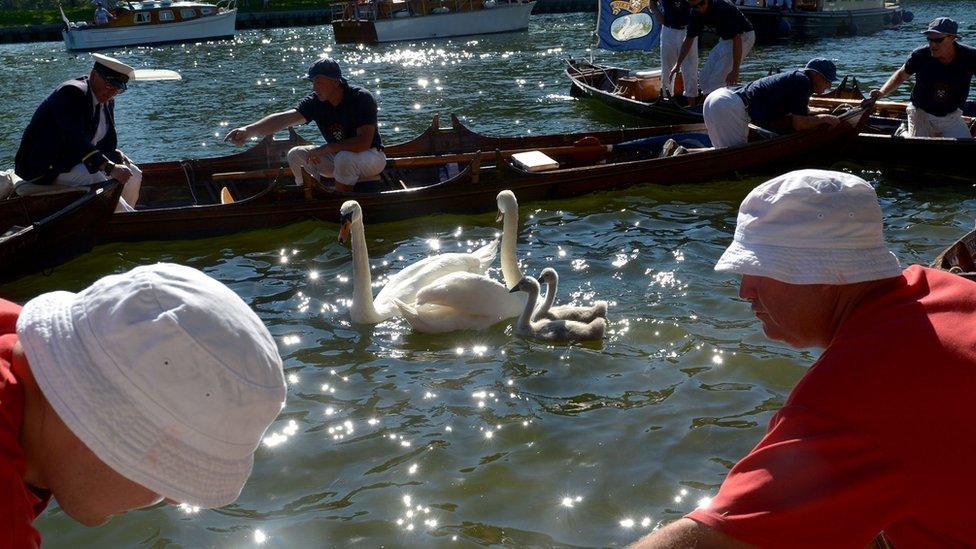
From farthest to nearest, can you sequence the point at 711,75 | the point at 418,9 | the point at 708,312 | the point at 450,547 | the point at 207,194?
the point at 418,9 → the point at 711,75 → the point at 207,194 → the point at 708,312 → the point at 450,547

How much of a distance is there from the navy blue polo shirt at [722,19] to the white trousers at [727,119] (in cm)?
294

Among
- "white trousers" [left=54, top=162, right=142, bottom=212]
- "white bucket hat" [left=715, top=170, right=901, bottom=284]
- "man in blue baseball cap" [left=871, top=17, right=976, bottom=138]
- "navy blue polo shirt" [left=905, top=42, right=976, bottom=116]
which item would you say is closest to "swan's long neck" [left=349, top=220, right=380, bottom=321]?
"white trousers" [left=54, top=162, right=142, bottom=212]

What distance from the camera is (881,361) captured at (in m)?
2.25

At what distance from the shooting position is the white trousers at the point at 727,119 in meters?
12.4

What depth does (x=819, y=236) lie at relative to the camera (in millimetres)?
Result: 2539

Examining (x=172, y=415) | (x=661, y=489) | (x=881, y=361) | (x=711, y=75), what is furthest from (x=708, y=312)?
(x=711, y=75)

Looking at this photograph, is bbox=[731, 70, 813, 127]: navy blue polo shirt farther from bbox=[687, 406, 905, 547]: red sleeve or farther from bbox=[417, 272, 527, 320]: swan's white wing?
bbox=[687, 406, 905, 547]: red sleeve

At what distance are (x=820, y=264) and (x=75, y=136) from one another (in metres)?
9.12

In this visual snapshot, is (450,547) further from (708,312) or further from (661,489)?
(708,312)

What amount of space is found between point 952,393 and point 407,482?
4178 millimetres

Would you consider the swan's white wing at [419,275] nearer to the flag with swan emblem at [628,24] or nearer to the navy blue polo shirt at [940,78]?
the navy blue polo shirt at [940,78]

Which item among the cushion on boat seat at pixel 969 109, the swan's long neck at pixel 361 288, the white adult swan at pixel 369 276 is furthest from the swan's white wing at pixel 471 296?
the cushion on boat seat at pixel 969 109

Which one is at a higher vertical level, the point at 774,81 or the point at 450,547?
the point at 774,81

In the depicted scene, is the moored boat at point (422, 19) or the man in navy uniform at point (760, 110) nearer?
the man in navy uniform at point (760, 110)
